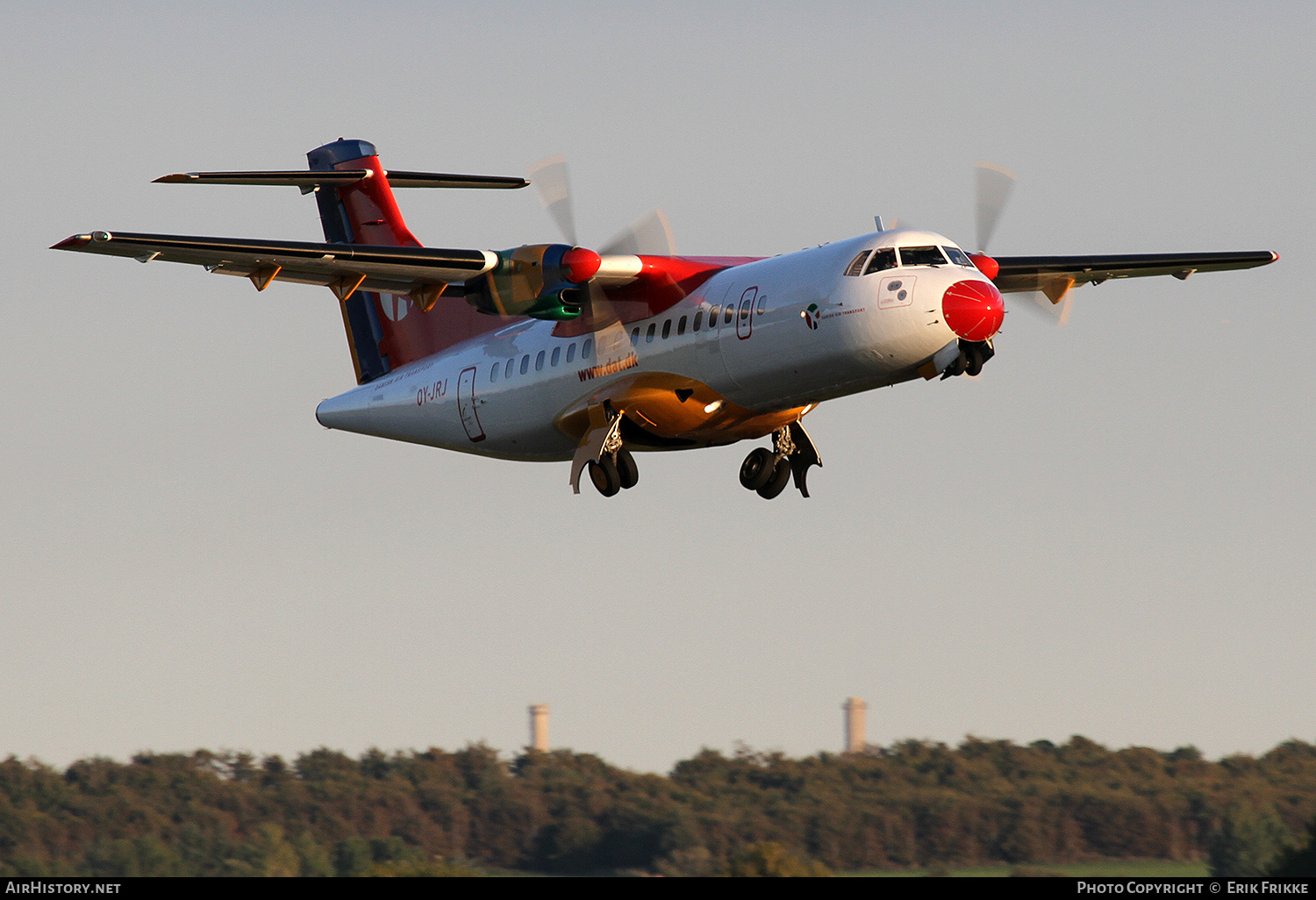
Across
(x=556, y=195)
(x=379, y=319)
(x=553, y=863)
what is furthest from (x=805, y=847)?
(x=556, y=195)

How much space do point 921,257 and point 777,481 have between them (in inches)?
183

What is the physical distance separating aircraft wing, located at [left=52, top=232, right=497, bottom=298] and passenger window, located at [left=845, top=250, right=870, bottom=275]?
4.80 metres

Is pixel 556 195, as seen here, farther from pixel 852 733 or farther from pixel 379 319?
pixel 852 733

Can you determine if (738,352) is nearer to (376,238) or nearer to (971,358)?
(971,358)

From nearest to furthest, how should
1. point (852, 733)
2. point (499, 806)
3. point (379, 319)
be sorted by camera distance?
point (379, 319) < point (499, 806) < point (852, 733)

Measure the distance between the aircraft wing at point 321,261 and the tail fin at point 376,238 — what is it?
4.24 meters

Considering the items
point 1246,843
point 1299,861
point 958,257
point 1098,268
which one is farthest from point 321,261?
point 1246,843

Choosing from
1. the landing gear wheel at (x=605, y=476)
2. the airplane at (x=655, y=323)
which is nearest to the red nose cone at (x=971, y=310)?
the airplane at (x=655, y=323)

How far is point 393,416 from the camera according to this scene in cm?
2567

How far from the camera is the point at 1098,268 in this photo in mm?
23781

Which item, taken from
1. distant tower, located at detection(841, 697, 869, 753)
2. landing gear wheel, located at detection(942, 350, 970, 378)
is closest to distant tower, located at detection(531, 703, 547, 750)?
distant tower, located at detection(841, 697, 869, 753)

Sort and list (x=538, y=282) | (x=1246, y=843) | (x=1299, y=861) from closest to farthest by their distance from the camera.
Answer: (x=538, y=282) < (x=1299, y=861) < (x=1246, y=843)

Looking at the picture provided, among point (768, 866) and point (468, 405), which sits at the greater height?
point (468, 405)
